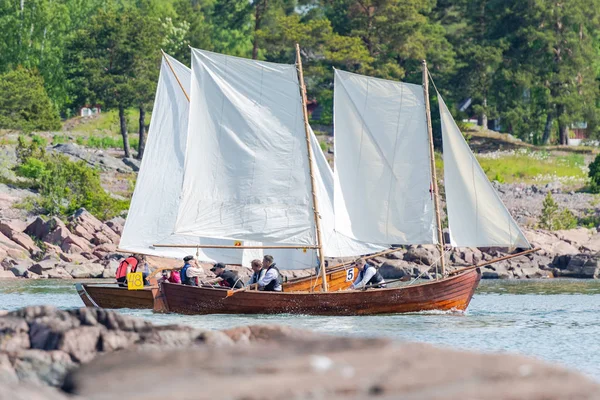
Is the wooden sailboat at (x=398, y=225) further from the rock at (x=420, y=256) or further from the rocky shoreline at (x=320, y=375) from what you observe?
the rocky shoreline at (x=320, y=375)

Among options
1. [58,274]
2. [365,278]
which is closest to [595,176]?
[58,274]

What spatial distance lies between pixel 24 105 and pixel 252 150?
44.7 metres

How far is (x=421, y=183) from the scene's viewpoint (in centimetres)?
3316

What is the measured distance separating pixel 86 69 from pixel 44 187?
12.7m

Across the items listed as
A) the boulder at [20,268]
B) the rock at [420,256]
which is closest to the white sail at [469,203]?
the rock at [420,256]

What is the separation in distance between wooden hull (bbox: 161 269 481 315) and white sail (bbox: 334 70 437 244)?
5.79ft

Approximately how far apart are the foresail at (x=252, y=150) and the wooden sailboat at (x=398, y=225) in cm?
29

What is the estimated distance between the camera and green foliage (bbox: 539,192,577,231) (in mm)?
60094

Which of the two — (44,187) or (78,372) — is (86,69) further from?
(78,372)

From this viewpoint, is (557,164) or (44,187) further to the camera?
(557,164)

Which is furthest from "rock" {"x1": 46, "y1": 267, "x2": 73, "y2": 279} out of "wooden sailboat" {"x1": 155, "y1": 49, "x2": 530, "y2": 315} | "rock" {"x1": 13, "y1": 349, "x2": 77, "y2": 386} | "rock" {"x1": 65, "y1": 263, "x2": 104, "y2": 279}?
"rock" {"x1": 13, "y1": 349, "x2": 77, "y2": 386}

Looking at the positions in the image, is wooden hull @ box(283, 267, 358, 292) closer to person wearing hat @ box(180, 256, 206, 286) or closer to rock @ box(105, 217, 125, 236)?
person wearing hat @ box(180, 256, 206, 286)

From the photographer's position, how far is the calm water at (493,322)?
23.1 meters

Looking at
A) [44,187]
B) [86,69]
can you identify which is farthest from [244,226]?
[86,69]
